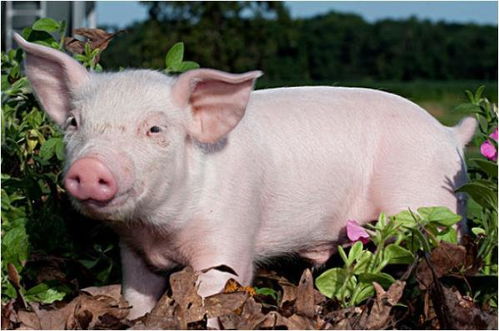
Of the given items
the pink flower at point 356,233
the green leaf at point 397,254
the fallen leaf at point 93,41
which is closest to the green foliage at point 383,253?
the green leaf at point 397,254

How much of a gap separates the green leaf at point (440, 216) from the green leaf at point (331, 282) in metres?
0.34

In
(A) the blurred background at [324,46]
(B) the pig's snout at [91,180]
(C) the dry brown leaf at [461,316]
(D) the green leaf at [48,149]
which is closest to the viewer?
(B) the pig's snout at [91,180]

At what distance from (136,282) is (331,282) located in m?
0.70

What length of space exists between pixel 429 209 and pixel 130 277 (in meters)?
1.03

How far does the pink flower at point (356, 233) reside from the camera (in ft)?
11.1

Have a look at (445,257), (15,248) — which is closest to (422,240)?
(445,257)

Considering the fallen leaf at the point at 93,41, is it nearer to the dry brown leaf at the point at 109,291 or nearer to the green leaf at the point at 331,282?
the dry brown leaf at the point at 109,291

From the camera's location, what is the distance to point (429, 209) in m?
3.24

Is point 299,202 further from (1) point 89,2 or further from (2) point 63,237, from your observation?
(1) point 89,2

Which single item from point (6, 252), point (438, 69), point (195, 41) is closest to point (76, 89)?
point (6, 252)

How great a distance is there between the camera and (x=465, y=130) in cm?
393

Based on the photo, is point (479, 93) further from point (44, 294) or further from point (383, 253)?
point (44, 294)

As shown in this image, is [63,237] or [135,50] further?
[135,50]

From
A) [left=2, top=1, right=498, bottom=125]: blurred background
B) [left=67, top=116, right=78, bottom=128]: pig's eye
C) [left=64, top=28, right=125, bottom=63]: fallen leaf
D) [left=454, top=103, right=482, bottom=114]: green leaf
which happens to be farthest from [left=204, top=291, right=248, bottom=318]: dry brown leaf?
[left=2, top=1, right=498, bottom=125]: blurred background
